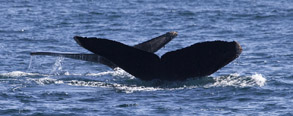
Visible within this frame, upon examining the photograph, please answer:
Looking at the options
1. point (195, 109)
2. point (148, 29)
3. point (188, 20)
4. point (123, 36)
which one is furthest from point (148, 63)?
point (188, 20)

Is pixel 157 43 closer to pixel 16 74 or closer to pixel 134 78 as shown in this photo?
Answer: pixel 134 78

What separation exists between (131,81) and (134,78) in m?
0.24

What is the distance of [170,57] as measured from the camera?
1462 cm

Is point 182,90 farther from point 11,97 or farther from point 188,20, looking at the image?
point 188,20

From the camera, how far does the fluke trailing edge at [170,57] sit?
46.7 feet

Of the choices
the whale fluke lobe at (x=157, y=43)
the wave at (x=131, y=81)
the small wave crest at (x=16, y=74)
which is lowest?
the wave at (x=131, y=81)

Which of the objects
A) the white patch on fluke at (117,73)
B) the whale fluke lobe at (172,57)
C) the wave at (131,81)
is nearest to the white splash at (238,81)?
the wave at (131,81)

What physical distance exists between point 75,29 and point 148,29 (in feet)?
10.2

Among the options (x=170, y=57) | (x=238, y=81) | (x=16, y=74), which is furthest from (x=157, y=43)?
(x=16, y=74)

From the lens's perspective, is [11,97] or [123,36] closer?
[11,97]

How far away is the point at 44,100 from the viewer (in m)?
14.2

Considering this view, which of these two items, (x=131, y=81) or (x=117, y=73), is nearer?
(x=131, y=81)

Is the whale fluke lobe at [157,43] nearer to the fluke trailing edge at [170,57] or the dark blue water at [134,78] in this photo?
the dark blue water at [134,78]

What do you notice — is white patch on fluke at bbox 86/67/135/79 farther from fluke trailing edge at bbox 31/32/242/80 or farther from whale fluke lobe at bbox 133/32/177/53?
fluke trailing edge at bbox 31/32/242/80
